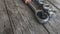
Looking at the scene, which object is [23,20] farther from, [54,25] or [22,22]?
[54,25]

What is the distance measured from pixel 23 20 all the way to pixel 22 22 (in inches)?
1.1

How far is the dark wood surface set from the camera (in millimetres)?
767

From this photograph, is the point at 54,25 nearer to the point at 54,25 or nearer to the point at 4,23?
the point at 54,25

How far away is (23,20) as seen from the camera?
0.87 meters

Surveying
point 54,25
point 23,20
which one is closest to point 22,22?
point 23,20

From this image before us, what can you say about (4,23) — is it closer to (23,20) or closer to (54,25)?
(23,20)

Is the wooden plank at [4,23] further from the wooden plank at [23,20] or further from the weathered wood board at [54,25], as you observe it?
the weathered wood board at [54,25]

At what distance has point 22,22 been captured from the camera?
85cm

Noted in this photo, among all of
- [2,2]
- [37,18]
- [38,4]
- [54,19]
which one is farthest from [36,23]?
[2,2]

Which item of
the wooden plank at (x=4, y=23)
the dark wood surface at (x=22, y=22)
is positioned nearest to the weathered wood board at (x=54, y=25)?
the dark wood surface at (x=22, y=22)

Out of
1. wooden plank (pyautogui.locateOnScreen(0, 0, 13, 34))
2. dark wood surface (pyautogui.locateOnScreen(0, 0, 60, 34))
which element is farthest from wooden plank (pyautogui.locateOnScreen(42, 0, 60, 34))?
wooden plank (pyautogui.locateOnScreen(0, 0, 13, 34))

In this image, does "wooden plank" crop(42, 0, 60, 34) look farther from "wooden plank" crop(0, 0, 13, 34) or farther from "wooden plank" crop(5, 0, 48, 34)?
"wooden plank" crop(0, 0, 13, 34)

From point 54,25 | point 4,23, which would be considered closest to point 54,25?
point 54,25

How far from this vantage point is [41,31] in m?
0.76
